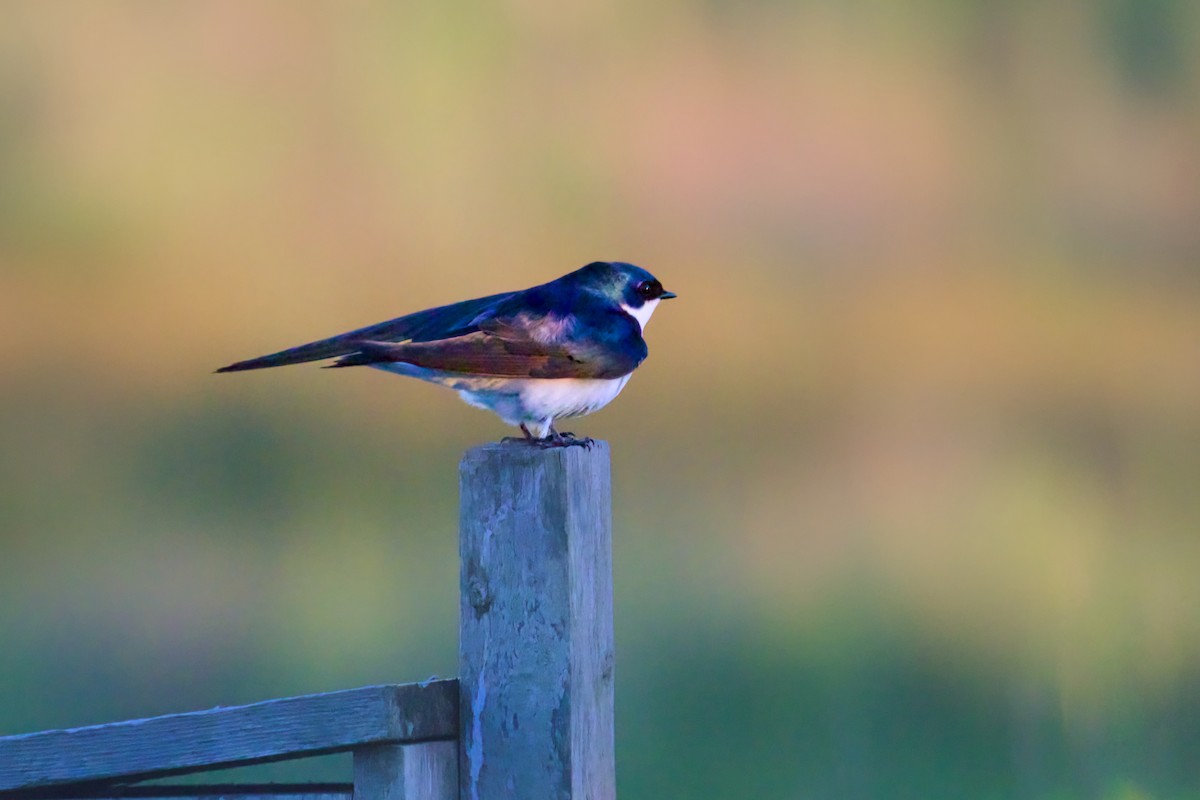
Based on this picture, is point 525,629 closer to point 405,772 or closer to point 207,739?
point 405,772

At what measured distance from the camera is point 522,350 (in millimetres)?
3230

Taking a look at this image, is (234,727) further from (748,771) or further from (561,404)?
(748,771)

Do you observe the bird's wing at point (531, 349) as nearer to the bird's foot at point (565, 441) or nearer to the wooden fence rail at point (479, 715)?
the bird's foot at point (565, 441)

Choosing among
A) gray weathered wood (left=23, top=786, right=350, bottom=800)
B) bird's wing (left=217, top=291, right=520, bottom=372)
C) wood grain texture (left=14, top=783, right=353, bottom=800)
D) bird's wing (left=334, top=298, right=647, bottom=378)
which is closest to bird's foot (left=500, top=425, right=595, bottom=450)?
bird's wing (left=334, top=298, right=647, bottom=378)

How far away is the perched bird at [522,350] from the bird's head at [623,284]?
2 cm

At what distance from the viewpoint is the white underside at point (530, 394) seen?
128 inches

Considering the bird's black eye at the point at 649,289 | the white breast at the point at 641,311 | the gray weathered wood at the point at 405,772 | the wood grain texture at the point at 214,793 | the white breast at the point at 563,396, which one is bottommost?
the wood grain texture at the point at 214,793

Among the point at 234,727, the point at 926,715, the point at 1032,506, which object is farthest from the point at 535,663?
the point at 1032,506

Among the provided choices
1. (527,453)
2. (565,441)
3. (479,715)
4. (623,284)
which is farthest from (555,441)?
(623,284)

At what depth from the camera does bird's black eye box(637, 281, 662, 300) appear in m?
3.75

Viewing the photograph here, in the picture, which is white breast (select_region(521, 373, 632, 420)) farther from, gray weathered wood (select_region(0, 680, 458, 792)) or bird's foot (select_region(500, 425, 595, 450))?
gray weathered wood (select_region(0, 680, 458, 792))

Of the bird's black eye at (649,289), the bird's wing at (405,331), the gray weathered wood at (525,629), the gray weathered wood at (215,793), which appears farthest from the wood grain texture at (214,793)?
the bird's black eye at (649,289)

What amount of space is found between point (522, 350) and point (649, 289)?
2.10 feet

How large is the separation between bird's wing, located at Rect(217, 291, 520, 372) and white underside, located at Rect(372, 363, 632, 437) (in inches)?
4.2
